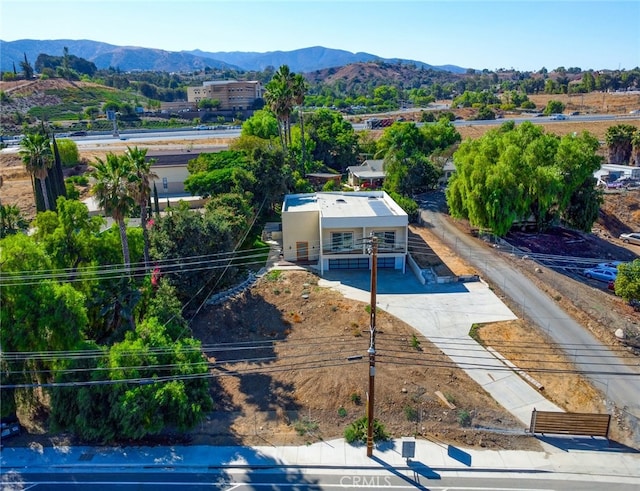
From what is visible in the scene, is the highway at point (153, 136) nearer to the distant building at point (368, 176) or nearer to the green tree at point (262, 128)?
the green tree at point (262, 128)

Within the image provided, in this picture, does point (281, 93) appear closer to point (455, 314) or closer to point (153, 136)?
point (455, 314)

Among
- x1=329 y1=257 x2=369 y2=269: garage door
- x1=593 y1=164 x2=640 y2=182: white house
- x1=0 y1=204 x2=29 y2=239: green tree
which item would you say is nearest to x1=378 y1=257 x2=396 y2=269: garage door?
x1=329 y1=257 x2=369 y2=269: garage door

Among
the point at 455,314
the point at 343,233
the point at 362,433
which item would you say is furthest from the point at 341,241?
the point at 362,433

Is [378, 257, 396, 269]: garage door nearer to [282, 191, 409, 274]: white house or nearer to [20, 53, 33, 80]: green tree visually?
[282, 191, 409, 274]: white house

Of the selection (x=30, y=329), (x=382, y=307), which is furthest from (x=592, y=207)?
(x=30, y=329)

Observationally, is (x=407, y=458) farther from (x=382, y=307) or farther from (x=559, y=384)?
(x=382, y=307)

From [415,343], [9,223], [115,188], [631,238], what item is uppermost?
[115,188]
